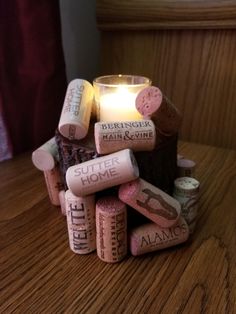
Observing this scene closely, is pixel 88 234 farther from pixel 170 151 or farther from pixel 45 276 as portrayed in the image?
pixel 170 151

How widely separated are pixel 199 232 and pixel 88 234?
19cm

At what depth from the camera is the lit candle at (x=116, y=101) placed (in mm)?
486

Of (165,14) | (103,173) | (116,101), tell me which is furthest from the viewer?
(165,14)

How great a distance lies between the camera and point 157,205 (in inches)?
16.1

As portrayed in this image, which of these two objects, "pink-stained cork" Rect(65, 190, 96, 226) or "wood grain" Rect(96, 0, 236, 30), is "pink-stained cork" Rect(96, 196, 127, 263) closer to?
"pink-stained cork" Rect(65, 190, 96, 226)

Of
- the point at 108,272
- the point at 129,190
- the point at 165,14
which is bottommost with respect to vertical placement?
the point at 108,272

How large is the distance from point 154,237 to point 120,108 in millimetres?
209

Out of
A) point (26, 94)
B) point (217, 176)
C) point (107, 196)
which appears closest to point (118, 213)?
point (107, 196)

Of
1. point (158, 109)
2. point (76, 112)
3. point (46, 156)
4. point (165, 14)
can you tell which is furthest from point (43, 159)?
point (165, 14)

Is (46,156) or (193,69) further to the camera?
(193,69)

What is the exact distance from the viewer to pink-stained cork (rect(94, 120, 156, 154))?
1.32 ft

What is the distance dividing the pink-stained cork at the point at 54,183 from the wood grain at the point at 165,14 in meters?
0.58

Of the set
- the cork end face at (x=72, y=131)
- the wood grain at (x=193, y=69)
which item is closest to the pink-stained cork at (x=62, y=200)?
the cork end face at (x=72, y=131)

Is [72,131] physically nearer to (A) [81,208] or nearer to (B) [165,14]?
(A) [81,208]
